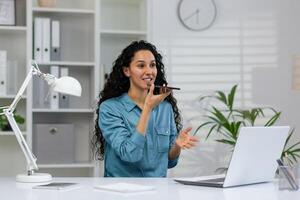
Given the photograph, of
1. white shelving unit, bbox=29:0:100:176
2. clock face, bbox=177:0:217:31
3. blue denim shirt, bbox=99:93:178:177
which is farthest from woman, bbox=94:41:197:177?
clock face, bbox=177:0:217:31

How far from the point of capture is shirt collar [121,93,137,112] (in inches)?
111

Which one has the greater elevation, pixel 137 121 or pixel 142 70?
pixel 142 70

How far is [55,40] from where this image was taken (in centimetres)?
385

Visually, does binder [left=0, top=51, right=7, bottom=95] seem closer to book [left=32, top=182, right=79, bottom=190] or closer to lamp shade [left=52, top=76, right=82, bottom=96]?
lamp shade [left=52, top=76, right=82, bottom=96]

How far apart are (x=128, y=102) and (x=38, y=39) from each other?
122cm

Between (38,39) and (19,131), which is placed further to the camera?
(38,39)

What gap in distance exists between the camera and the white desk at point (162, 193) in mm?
1890

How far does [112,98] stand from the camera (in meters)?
2.89

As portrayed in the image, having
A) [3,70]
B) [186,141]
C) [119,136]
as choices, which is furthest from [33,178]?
[3,70]

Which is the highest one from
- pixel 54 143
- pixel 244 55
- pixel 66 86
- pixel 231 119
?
pixel 244 55

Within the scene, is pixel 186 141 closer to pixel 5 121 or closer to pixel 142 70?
pixel 142 70

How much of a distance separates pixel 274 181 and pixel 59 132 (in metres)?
1.87

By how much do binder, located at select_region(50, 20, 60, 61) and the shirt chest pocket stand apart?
1330 mm

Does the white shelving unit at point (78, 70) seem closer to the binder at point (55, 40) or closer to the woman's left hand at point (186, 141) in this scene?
the binder at point (55, 40)
